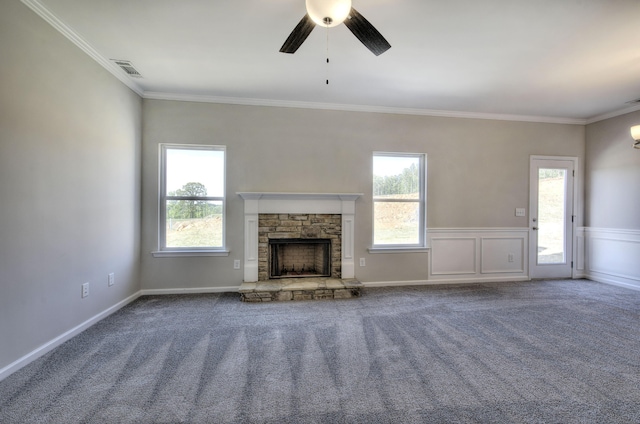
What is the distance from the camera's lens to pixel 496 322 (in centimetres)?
272

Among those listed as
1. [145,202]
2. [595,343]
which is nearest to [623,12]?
[595,343]

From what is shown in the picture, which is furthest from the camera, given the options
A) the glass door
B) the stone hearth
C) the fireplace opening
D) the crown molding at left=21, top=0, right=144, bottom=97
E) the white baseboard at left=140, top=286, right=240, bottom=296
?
the glass door

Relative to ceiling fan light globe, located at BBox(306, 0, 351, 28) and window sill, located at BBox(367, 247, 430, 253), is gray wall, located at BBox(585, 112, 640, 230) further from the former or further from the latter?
ceiling fan light globe, located at BBox(306, 0, 351, 28)

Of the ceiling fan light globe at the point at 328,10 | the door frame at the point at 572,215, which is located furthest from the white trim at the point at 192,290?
the door frame at the point at 572,215

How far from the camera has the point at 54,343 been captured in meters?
2.19

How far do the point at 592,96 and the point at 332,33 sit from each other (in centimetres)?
370

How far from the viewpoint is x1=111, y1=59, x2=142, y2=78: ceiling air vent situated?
2.79m

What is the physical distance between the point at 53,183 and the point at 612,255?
7.07 metres

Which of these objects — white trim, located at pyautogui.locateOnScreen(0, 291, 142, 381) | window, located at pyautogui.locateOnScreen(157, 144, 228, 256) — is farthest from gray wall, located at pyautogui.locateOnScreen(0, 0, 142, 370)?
window, located at pyautogui.locateOnScreen(157, 144, 228, 256)

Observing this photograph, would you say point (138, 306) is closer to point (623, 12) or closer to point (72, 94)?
point (72, 94)

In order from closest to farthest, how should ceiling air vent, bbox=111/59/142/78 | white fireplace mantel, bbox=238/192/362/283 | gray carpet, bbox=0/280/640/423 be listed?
1. gray carpet, bbox=0/280/640/423
2. ceiling air vent, bbox=111/59/142/78
3. white fireplace mantel, bbox=238/192/362/283

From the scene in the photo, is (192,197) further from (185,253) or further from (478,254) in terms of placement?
(478,254)

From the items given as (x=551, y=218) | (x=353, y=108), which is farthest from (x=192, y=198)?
(x=551, y=218)

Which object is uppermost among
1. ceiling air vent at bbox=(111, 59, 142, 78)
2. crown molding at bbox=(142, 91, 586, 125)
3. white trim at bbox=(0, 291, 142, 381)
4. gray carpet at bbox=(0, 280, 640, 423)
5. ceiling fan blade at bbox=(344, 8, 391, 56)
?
ceiling air vent at bbox=(111, 59, 142, 78)
